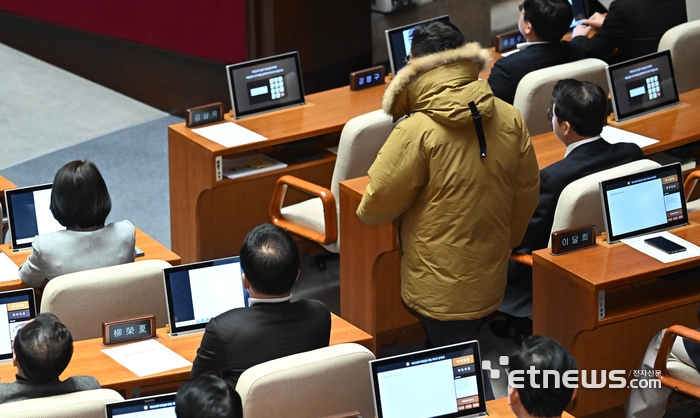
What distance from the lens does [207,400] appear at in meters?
2.40

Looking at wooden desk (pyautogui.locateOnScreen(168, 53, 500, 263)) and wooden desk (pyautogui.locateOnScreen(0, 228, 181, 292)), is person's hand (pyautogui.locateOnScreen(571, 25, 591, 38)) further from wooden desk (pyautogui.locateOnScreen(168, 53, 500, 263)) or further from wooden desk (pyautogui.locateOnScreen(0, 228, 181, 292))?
wooden desk (pyautogui.locateOnScreen(0, 228, 181, 292))

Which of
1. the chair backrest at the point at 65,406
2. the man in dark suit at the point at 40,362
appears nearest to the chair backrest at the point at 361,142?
the man in dark suit at the point at 40,362

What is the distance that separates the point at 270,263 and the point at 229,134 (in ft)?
7.50

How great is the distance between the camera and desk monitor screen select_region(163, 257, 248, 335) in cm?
367

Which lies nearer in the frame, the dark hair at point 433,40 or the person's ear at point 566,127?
the dark hair at point 433,40

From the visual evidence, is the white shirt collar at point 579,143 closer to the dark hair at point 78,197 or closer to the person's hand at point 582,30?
the dark hair at point 78,197

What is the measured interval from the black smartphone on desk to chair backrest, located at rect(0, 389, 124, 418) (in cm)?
216

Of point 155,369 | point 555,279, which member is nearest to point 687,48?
point 555,279

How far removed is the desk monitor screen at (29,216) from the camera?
443cm

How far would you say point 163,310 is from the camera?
3.83 metres

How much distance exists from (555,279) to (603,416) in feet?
1.96

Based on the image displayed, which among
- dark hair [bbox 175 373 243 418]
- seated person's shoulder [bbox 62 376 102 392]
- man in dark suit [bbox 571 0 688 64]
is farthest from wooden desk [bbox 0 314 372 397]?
man in dark suit [bbox 571 0 688 64]

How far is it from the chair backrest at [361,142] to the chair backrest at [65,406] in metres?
2.17

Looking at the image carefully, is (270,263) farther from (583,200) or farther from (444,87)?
(583,200)
